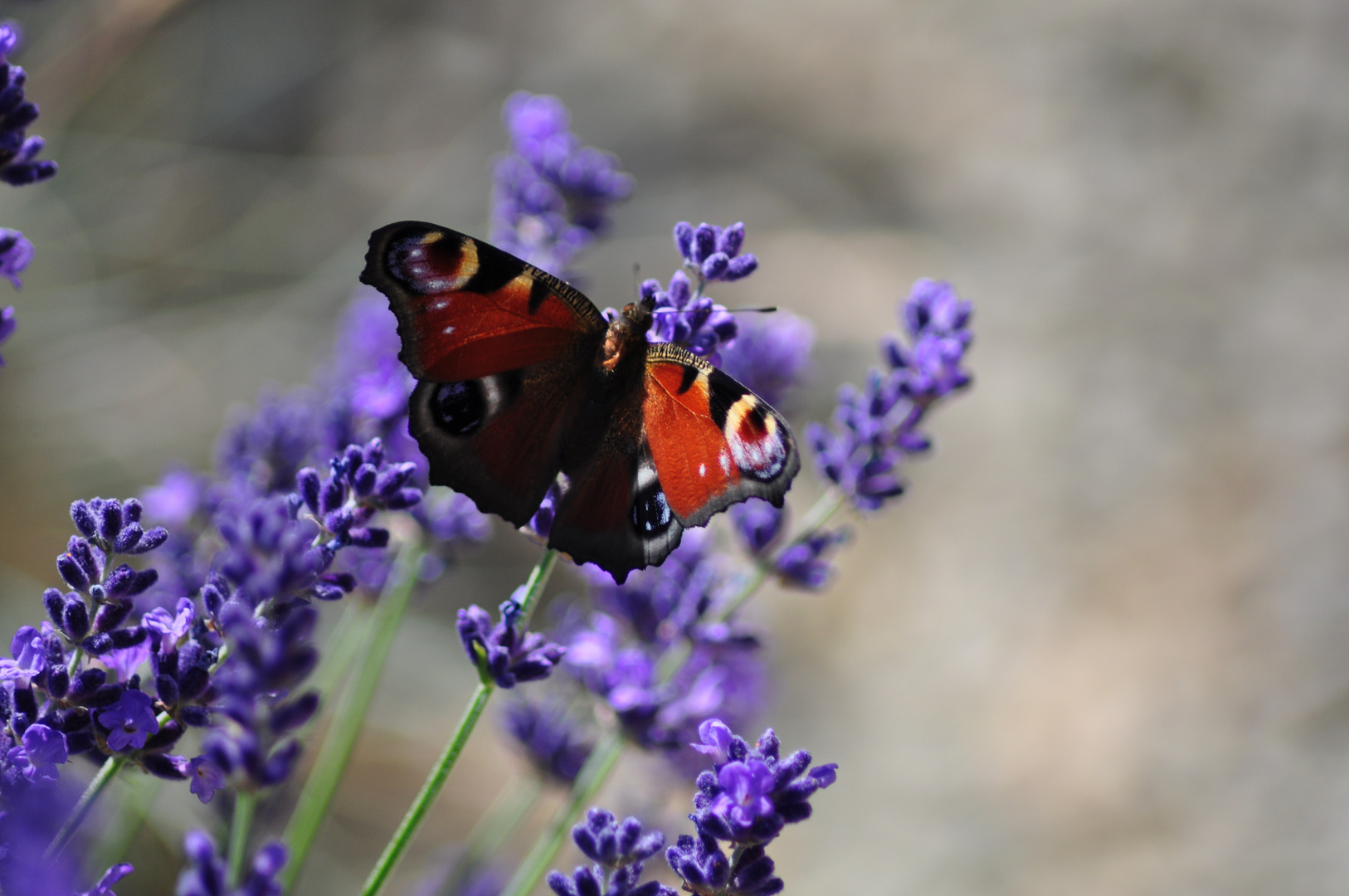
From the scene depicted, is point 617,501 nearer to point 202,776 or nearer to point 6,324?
point 202,776

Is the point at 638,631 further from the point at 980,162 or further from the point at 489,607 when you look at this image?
the point at 980,162

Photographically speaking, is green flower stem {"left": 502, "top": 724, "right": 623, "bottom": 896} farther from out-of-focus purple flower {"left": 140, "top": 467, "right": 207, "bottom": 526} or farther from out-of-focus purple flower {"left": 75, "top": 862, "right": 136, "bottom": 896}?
out-of-focus purple flower {"left": 140, "top": 467, "right": 207, "bottom": 526}

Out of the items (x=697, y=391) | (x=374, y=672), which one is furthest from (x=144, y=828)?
(x=697, y=391)

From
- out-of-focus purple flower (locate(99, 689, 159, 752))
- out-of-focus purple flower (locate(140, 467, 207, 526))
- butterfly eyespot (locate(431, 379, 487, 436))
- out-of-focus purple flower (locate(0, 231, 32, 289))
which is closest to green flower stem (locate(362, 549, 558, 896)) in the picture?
out-of-focus purple flower (locate(99, 689, 159, 752))

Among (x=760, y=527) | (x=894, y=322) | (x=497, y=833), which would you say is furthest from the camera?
(x=894, y=322)

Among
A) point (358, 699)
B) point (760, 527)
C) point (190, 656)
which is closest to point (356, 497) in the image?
point (190, 656)

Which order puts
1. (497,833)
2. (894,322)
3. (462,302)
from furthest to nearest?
(894,322) < (497,833) < (462,302)

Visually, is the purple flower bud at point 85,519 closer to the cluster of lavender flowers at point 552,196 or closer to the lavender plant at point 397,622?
the lavender plant at point 397,622
